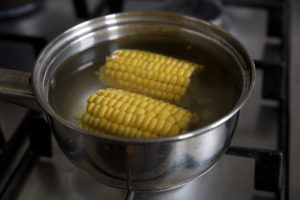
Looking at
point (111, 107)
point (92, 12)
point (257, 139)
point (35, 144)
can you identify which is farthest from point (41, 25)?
point (257, 139)

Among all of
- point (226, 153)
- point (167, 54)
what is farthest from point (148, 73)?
point (226, 153)

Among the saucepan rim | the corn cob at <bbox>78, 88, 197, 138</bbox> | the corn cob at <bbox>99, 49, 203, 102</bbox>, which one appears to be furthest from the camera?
the corn cob at <bbox>99, 49, 203, 102</bbox>

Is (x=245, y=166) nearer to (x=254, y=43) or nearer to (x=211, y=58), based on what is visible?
(x=211, y=58)

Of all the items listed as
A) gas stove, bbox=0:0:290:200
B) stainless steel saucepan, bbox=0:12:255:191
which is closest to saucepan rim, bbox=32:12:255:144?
stainless steel saucepan, bbox=0:12:255:191

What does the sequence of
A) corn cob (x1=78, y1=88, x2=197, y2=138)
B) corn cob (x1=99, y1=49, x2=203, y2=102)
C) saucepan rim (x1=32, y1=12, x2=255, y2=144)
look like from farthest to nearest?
1. corn cob (x1=99, y1=49, x2=203, y2=102)
2. corn cob (x1=78, y1=88, x2=197, y2=138)
3. saucepan rim (x1=32, y1=12, x2=255, y2=144)

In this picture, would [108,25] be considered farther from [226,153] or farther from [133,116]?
[226,153]

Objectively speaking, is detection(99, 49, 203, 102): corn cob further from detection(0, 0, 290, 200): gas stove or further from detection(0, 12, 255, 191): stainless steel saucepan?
detection(0, 0, 290, 200): gas stove

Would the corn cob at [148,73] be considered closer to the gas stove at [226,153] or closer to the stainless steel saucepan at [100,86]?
the stainless steel saucepan at [100,86]

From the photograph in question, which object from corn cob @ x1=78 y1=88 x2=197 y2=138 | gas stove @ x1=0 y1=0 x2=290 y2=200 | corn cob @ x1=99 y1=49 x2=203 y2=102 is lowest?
gas stove @ x1=0 y1=0 x2=290 y2=200
